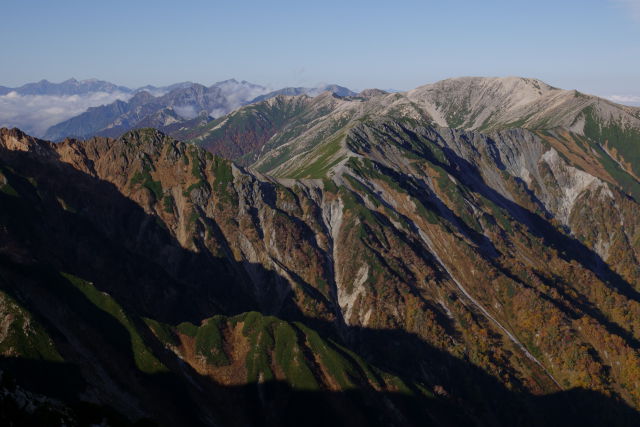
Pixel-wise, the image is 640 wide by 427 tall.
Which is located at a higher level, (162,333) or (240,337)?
(162,333)

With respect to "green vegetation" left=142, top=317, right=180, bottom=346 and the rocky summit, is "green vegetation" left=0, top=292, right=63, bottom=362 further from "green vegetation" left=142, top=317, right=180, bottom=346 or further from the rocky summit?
"green vegetation" left=142, top=317, right=180, bottom=346

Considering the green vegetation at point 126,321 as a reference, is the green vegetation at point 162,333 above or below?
below

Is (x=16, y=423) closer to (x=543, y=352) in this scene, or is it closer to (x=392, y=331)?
(x=392, y=331)

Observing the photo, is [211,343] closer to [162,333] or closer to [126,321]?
[162,333]

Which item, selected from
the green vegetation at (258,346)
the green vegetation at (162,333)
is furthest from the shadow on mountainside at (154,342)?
the green vegetation at (162,333)

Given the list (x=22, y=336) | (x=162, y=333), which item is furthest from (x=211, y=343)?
(x=22, y=336)

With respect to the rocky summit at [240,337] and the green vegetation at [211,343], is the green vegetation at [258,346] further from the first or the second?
the green vegetation at [211,343]

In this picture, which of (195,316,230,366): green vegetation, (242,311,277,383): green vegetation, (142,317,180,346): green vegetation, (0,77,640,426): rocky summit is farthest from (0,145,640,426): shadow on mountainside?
(195,316,230,366): green vegetation

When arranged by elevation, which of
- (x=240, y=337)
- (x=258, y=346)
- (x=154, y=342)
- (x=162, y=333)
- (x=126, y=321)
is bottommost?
(x=240, y=337)

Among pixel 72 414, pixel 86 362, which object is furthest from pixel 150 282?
pixel 72 414
